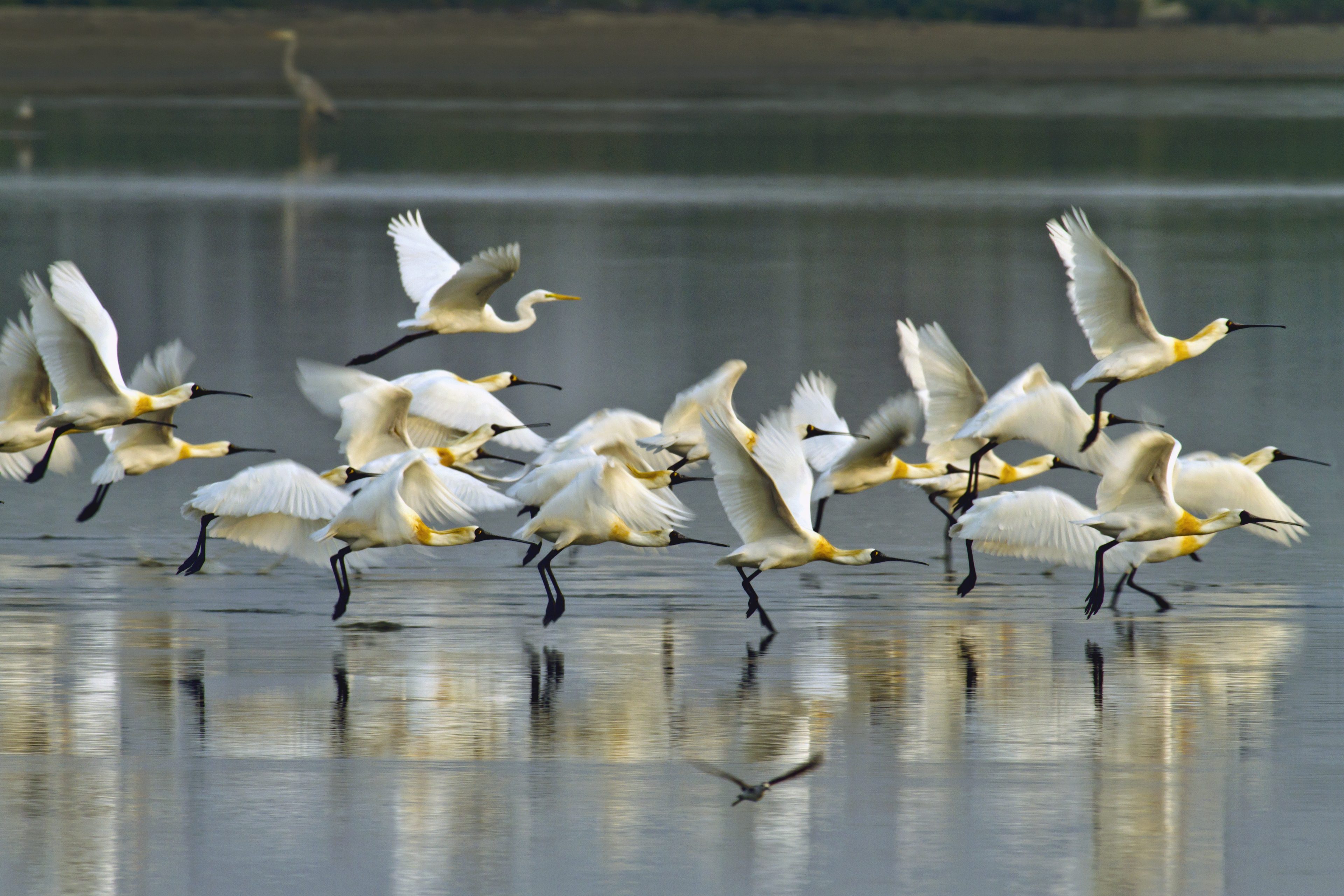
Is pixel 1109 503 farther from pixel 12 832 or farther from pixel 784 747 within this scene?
pixel 12 832

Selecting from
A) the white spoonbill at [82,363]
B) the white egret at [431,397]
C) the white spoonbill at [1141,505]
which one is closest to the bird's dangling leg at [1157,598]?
the white spoonbill at [1141,505]

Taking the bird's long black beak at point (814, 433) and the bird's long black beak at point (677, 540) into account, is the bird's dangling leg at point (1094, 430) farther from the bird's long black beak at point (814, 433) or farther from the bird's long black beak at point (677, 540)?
the bird's long black beak at point (677, 540)

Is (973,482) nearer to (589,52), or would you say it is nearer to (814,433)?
(814,433)

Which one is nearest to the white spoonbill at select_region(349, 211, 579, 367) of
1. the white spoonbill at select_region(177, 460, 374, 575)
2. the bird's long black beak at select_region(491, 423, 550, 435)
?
the bird's long black beak at select_region(491, 423, 550, 435)

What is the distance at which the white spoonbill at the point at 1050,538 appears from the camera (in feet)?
36.0

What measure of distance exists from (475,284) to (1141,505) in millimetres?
5543

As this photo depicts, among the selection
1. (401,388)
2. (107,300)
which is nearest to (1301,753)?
(401,388)

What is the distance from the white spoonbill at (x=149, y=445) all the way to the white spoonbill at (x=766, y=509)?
10.6ft

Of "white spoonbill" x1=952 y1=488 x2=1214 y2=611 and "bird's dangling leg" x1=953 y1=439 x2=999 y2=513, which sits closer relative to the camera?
"white spoonbill" x1=952 y1=488 x2=1214 y2=611

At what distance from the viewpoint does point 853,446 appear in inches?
469

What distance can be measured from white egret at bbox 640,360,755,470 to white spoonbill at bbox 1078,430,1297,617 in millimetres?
2135

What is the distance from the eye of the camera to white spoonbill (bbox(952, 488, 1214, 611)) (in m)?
11.0

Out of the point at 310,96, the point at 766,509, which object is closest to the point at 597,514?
the point at 766,509

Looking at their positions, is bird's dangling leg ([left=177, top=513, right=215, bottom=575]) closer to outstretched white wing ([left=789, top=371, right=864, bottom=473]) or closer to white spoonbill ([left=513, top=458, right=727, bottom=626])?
white spoonbill ([left=513, top=458, right=727, bottom=626])
